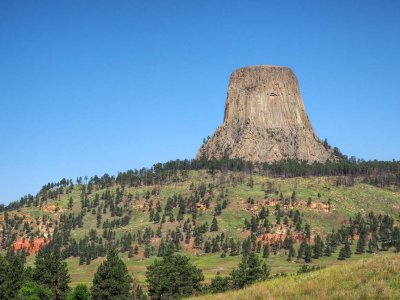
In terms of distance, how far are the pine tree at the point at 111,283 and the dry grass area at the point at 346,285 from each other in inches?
2222

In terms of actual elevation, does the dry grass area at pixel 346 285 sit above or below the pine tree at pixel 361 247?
above

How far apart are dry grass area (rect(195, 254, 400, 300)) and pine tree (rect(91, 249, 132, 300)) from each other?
185ft

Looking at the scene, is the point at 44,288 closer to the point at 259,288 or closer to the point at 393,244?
the point at 259,288

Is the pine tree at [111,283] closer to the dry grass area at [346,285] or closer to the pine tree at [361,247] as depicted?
the dry grass area at [346,285]

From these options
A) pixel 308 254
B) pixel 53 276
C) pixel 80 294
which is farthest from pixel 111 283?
pixel 308 254

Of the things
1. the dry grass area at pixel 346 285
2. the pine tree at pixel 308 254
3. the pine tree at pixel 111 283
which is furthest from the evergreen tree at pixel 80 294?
the pine tree at pixel 308 254

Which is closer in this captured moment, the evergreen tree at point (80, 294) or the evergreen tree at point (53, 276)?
the evergreen tree at point (53, 276)

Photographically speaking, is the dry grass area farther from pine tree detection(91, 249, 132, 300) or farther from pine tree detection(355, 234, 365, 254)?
pine tree detection(355, 234, 365, 254)

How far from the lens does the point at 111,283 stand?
8306 centimetres

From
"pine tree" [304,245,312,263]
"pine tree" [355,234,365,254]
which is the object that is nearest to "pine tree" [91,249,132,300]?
"pine tree" [304,245,312,263]

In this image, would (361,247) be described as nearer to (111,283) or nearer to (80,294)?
(80,294)

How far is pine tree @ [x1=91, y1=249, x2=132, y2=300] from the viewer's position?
82.6m

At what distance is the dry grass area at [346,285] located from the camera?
24.6 meters

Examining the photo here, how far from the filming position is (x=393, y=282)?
2558 centimetres
